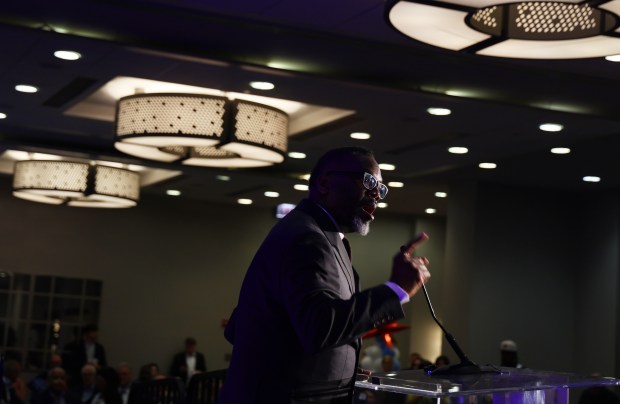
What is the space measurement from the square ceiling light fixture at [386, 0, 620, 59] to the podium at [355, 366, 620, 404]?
3603 mm

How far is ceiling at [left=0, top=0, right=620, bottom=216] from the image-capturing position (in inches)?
291

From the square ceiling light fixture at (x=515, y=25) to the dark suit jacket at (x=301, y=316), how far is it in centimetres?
375

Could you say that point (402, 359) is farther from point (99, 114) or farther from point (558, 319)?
point (99, 114)

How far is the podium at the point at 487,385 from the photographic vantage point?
2.30 m

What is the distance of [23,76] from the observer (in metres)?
9.08

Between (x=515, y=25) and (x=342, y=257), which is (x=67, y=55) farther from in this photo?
(x=342, y=257)

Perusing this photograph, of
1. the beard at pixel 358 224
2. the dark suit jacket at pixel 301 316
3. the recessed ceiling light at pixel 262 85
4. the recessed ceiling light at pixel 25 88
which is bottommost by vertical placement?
the dark suit jacket at pixel 301 316

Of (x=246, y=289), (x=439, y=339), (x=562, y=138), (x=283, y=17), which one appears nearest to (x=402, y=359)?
(x=439, y=339)

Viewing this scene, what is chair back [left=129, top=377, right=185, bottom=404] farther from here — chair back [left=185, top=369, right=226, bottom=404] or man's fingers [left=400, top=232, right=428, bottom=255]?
man's fingers [left=400, top=232, right=428, bottom=255]

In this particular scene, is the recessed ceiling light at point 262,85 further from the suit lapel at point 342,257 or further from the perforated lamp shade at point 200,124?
the suit lapel at point 342,257

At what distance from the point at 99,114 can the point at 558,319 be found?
22.0 ft

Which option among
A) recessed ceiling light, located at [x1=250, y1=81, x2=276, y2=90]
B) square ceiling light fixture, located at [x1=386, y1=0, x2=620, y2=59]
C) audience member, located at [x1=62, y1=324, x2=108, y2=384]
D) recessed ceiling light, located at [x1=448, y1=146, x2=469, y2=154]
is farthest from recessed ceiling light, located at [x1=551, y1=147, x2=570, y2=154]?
audience member, located at [x1=62, y1=324, x2=108, y2=384]

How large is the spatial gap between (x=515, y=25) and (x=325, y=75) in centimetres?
221

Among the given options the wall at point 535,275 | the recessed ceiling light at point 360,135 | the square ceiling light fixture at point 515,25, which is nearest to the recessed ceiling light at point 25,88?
the recessed ceiling light at point 360,135
